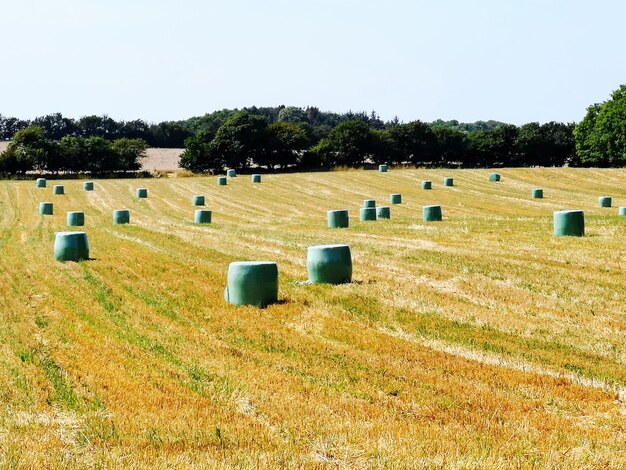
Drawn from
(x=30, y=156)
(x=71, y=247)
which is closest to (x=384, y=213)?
(x=71, y=247)

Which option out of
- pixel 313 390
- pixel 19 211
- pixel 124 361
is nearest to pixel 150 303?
pixel 124 361

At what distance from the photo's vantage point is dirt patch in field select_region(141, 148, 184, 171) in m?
116

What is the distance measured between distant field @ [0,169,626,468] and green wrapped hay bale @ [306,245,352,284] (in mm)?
467

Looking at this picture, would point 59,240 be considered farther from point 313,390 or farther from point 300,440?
point 300,440

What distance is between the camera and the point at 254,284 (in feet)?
53.1

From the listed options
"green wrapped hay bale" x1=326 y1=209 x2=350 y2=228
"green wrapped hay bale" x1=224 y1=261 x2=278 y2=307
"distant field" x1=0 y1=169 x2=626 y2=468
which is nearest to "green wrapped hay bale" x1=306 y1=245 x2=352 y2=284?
"distant field" x1=0 y1=169 x2=626 y2=468

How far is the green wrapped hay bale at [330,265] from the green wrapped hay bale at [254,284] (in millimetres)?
2072

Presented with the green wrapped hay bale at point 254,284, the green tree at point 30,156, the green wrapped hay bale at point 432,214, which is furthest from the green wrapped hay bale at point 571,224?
the green tree at point 30,156

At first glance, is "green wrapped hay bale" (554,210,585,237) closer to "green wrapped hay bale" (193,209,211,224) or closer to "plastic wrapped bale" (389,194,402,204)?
"green wrapped hay bale" (193,209,211,224)

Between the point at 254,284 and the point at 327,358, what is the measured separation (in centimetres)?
445

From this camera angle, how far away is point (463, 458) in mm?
7719

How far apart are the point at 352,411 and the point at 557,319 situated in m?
6.54

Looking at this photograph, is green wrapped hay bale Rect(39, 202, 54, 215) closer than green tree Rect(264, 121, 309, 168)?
Yes

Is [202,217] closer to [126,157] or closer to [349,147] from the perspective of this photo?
[126,157]
